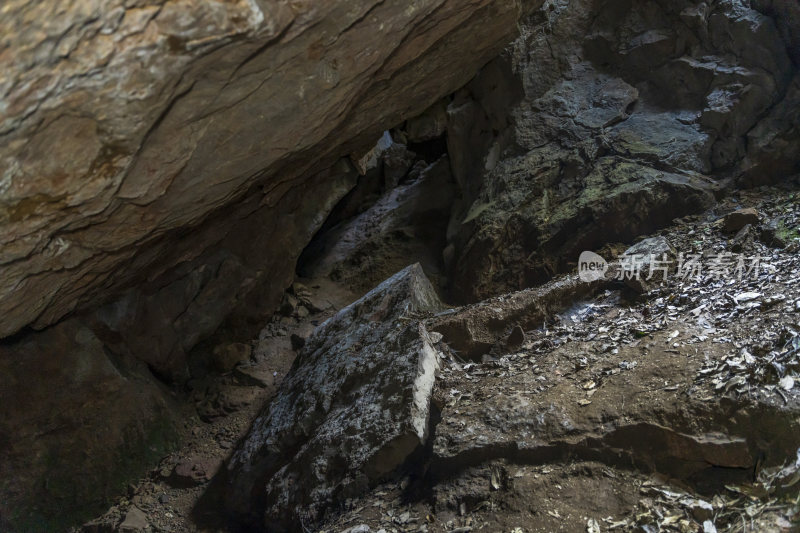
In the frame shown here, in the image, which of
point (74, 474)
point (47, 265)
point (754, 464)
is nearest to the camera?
point (754, 464)

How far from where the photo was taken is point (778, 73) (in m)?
4.98

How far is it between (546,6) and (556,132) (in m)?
1.42

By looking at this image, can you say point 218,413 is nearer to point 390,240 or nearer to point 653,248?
point 390,240

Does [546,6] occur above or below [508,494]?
above

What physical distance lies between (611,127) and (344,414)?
369 cm

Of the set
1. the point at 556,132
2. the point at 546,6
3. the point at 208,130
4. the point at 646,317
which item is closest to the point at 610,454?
the point at 646,317

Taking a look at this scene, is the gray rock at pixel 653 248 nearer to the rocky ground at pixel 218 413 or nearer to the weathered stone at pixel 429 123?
the rocky ground at pixel 218 413

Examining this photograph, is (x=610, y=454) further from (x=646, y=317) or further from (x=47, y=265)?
(x=47, y=265)

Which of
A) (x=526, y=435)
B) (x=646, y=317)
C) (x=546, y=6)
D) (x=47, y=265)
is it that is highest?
(x=47, y=265)

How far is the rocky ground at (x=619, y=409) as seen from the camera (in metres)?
2.70

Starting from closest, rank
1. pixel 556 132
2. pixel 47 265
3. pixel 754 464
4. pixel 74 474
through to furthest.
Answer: pixel 754 464, pixel 47 265, pixel 74 474, pixel 556 132

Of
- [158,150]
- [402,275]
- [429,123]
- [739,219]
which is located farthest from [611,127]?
[158,150]

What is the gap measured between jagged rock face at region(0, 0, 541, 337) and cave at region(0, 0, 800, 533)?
14 millimetres

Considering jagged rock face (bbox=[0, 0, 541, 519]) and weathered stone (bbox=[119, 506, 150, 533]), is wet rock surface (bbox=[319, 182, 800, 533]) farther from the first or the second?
jagged rock face (bbox=[0, 0, 541, 519])
